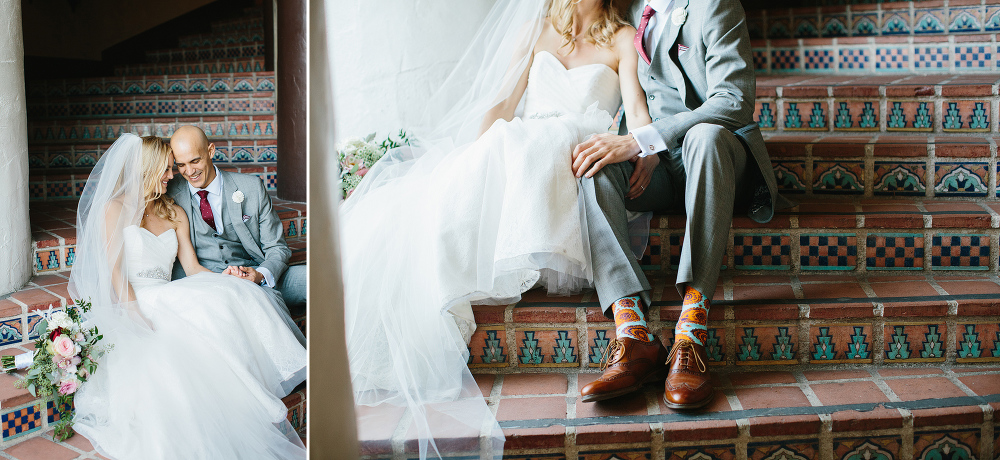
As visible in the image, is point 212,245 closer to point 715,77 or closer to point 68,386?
point 68,386

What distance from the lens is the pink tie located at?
6.93 ft

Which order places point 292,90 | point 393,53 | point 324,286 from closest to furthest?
point 324,286
point 393,53
point 292,90

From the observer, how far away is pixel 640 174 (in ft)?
6.06

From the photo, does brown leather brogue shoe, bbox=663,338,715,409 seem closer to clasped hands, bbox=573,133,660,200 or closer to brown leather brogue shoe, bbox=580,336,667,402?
brown leather brogue shoe, bbox=580,336,667,402

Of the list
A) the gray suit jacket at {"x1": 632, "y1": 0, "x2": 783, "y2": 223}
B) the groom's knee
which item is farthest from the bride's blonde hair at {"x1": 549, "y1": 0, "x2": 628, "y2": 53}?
the groom's knee

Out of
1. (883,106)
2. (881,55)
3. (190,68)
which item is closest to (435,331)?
(883,106)

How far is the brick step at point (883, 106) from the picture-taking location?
7.90ft

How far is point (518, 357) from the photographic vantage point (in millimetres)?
1812

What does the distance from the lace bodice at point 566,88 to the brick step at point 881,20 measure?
1.74 m

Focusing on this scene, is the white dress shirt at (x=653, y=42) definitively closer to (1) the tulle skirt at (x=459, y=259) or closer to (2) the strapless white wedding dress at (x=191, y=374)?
(1) the tulle skirt at (x=459, y=259)

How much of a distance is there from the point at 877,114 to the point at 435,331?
2.02 meters

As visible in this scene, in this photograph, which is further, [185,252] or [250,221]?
[250,221]

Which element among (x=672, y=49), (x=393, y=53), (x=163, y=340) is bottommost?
(x=163, y=340)

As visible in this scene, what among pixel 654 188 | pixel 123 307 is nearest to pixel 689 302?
pixel 654 188
